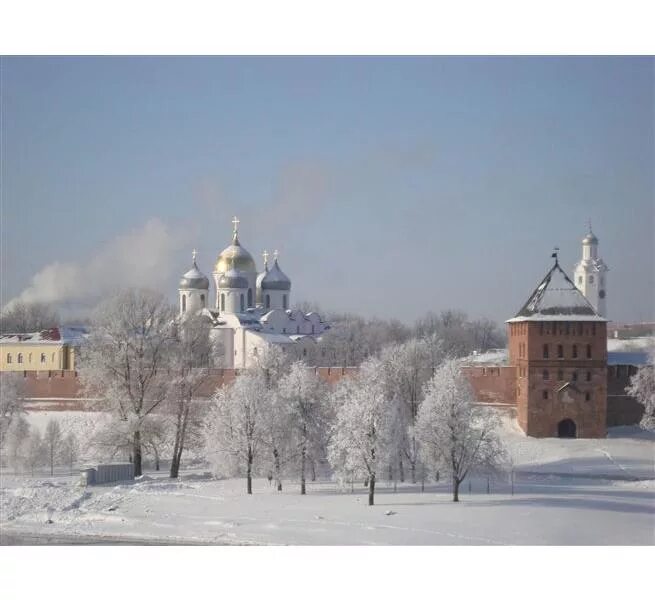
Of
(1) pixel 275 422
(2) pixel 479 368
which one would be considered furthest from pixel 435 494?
(2) pixel 479 368

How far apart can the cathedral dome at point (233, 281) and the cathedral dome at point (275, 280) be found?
4.03 meters

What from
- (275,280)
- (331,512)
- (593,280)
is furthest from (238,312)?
(331,512)

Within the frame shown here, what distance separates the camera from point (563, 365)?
26.8 metres

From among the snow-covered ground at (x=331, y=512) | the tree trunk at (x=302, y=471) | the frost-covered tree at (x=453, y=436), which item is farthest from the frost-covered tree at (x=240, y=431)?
the frost-covered tree at (x=453, y=436)

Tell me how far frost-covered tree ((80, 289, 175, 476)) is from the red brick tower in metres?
7.85

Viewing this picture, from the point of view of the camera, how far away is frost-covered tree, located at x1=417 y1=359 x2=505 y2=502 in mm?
20203

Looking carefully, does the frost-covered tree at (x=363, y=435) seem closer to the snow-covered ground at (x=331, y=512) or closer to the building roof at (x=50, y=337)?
the snow-covered ground at (x=331, y=512)

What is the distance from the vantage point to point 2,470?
21.1 m

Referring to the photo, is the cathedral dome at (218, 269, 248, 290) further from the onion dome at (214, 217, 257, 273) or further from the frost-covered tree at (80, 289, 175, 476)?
the frost-covered tree at (80, 289, 175, 476)

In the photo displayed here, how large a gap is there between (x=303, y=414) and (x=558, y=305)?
7.67 m

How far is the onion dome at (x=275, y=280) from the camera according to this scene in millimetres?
48656

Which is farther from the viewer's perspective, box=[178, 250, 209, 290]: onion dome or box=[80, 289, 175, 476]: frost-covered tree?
box=[178, 250, 209, 290]: onion dome

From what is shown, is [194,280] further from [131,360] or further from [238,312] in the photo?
[131,360]

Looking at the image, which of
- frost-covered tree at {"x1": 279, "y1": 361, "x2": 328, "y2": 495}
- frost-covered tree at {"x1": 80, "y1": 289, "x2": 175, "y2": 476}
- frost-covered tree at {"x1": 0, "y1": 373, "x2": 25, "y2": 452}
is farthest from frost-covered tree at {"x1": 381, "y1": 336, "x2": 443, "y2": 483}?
frost-covered tree at {"x1": 0, "y1": 373, "x2": 25, "y2": 452}
